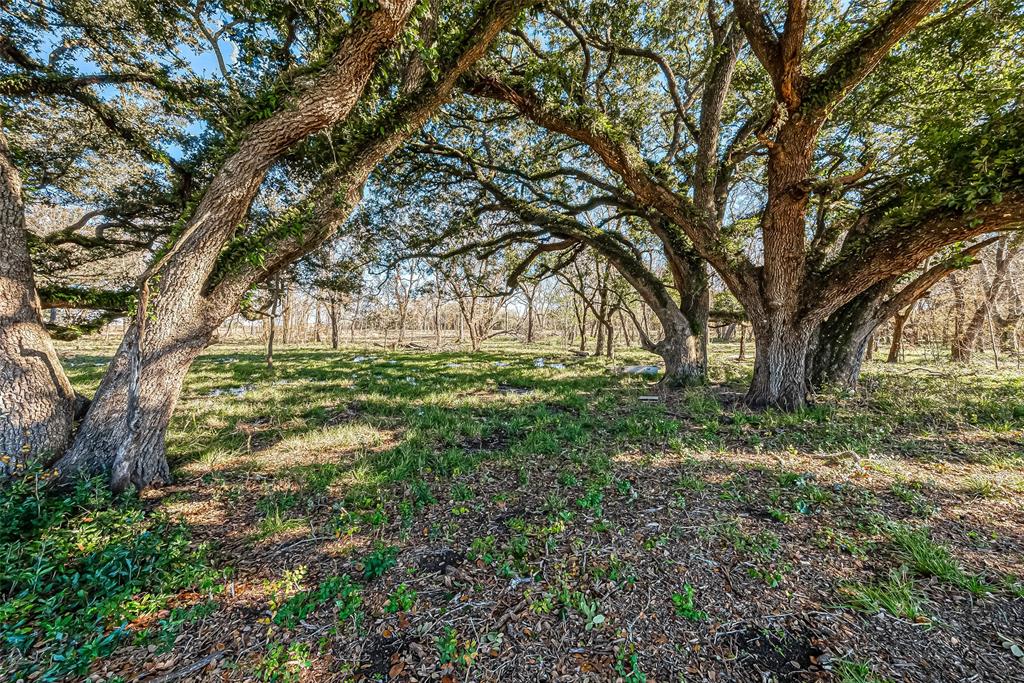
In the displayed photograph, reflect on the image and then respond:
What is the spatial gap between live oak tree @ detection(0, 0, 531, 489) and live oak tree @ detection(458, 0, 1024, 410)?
4.85 ft

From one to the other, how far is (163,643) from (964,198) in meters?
8.46

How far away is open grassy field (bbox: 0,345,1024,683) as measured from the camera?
1.87 meters

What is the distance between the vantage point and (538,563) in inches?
101

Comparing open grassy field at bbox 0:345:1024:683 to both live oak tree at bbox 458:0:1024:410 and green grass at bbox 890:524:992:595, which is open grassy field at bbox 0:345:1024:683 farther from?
live oak tree at bbox 458:0:1024:410

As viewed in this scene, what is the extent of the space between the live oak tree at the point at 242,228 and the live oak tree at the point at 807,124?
1.48 metres

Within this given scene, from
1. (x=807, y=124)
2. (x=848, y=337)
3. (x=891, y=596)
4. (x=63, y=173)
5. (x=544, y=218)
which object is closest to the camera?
(x=891, y=596)

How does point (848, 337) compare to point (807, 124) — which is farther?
point (848, 337)

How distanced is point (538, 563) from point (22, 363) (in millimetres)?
5051

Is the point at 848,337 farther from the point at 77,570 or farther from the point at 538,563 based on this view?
the point at 77,570

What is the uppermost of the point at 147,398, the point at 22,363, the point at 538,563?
the point at 22,363

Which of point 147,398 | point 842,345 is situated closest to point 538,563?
point 147,398

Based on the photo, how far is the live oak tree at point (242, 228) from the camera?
10.6 ft

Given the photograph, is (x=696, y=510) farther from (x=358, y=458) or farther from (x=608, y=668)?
(x=358, y=458)

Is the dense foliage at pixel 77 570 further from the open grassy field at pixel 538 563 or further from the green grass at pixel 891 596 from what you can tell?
the green grass at pixel 891 596
